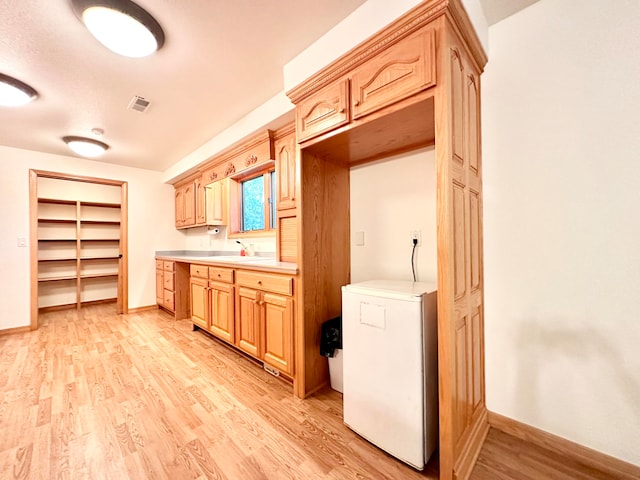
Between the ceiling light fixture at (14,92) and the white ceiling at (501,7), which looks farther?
the ceiling light fixture at (14,92)

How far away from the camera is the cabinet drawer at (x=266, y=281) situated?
1.98 metres

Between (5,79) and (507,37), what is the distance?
3558 millimetres

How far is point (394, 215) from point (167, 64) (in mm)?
2017

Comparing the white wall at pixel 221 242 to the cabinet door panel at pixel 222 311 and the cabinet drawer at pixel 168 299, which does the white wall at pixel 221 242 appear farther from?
the cabinet drawer at pixel 168 299

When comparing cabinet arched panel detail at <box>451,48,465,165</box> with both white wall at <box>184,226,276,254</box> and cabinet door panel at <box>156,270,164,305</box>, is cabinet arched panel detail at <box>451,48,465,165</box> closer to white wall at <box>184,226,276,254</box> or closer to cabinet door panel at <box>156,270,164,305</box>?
white wall at <box>184,226,276,254</box>

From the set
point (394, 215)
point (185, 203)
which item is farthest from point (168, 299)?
point (394, 215)

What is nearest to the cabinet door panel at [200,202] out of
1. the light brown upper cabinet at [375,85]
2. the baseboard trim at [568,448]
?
the light brown upper cabinet at [375,85]

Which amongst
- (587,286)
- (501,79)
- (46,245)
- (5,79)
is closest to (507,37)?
(501,79)

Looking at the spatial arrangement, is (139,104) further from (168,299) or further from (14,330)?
(14,330)

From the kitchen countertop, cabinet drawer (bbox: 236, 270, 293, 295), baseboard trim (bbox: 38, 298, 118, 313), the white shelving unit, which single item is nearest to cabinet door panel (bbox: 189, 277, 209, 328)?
the kitchen countertop

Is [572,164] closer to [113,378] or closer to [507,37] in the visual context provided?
[507,37]

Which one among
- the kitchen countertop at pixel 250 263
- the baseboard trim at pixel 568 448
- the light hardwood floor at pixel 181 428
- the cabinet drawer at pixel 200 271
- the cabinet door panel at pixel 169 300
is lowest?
the light hardwood floor at pixel 181 428

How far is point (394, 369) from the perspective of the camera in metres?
1.35

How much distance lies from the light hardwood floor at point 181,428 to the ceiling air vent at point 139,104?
2445 millimetres
